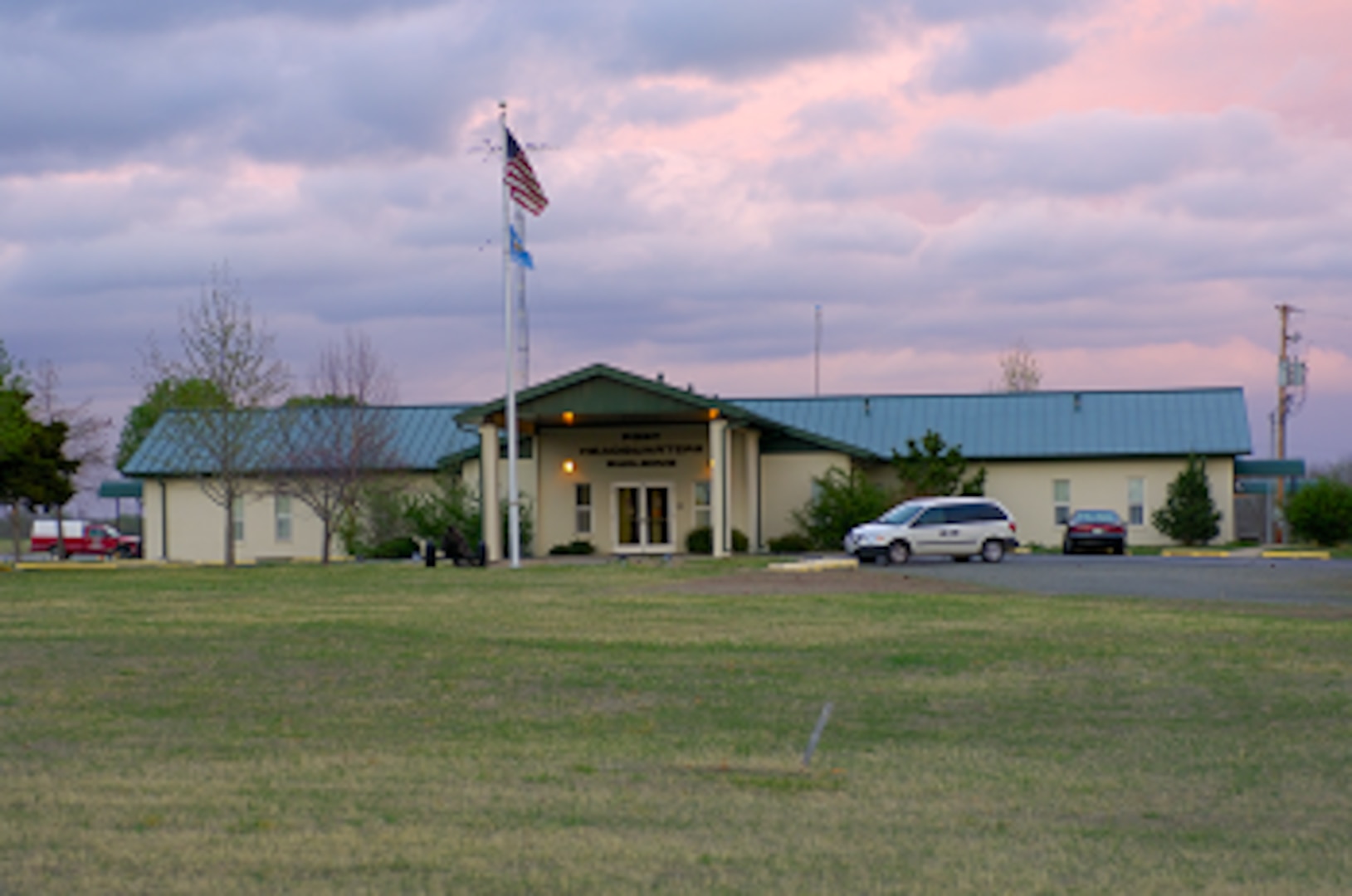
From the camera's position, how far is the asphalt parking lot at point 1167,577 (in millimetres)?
24953

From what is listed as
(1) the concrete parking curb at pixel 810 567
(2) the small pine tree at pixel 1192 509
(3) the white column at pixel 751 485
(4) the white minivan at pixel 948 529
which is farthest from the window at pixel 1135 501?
(1) the concrete parking curb at pixel 810 567

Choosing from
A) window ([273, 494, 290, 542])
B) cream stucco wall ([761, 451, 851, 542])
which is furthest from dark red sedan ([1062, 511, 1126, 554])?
window ([273, 494, 290, 542])

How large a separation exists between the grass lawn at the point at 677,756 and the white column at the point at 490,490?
61.7 feet

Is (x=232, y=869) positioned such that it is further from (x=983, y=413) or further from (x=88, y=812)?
(x=983, y=413)

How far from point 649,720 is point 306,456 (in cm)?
3672

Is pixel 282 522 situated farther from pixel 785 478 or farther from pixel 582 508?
pixel 785 478

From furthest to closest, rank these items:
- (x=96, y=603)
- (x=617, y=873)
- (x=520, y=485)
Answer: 1. (x=520, y=485)
2. (x=96, y=603)
3. (x=617, y=873)

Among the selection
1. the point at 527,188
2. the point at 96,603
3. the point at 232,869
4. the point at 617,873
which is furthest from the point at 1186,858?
the point at 527,188

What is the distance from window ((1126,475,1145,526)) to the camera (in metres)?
50.5

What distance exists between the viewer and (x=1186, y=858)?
7.32 m

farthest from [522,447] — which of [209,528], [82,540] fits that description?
[82,540]

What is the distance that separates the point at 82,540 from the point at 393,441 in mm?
22087

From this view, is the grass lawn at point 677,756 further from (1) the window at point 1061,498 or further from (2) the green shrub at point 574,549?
(1) the window at point 1061,498

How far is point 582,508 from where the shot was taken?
152 ft
